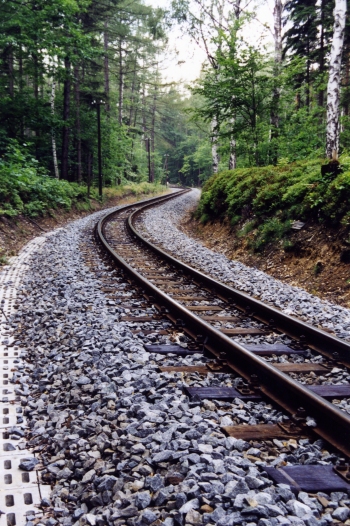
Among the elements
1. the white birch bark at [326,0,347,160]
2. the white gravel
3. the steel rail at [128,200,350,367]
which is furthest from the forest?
the steel rail at [128,200,350,367]

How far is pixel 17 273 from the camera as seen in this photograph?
333 inches

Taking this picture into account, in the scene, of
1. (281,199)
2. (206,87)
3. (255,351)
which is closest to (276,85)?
(206,87)

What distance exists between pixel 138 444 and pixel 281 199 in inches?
320

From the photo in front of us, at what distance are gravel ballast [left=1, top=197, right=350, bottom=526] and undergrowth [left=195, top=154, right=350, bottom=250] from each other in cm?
503

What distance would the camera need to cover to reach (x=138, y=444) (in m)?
2.68

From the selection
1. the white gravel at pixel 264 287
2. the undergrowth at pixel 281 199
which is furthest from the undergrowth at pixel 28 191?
the undergrowth at pixel 281 199

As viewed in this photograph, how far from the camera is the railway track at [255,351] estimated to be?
2.92 m

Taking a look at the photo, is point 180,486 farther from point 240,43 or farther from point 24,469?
point 240,43

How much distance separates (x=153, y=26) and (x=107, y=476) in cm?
2595

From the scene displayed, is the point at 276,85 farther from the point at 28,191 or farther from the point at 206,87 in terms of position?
the point at 28,191

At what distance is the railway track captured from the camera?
2.92 metres

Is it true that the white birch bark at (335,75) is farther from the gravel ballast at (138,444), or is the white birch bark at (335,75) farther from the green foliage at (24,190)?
the green foliage at (24,190)

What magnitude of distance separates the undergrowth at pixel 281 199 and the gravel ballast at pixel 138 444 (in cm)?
503

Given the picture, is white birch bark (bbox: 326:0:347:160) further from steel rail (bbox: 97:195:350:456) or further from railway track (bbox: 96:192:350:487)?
steel rail (bbox: 97:195:350:456)
